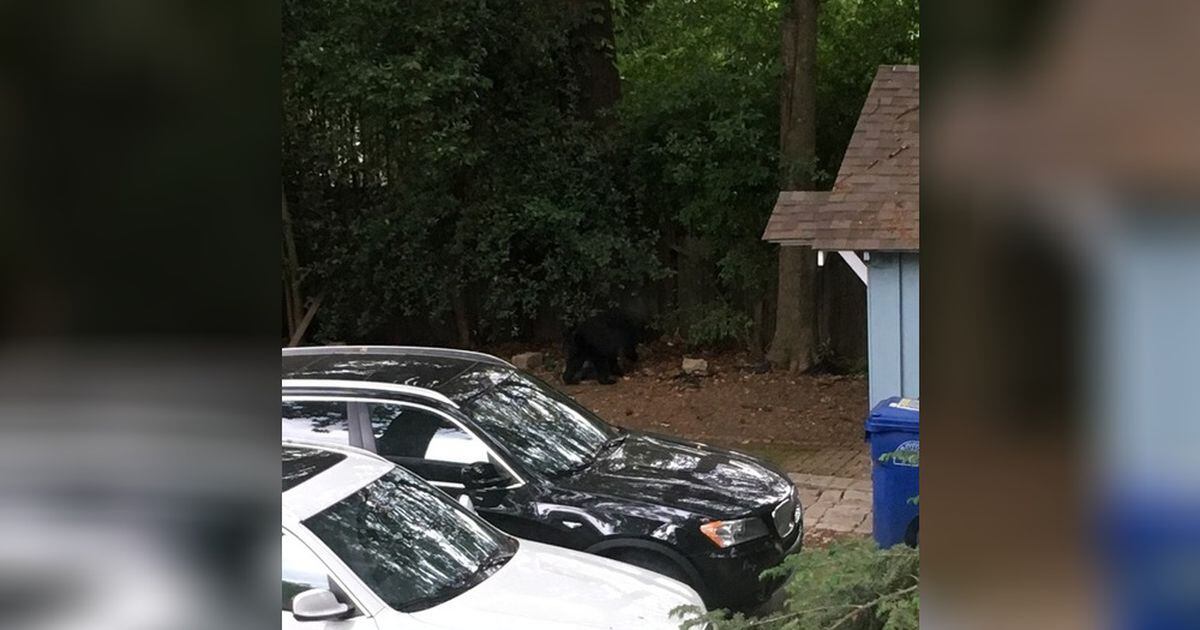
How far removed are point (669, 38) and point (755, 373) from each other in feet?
14.6

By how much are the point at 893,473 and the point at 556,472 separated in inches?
69.0

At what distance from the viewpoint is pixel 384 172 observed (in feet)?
42.0

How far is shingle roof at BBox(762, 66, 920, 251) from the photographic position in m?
7.73

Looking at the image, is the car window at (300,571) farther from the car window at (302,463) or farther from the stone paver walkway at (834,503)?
the stone paver walkway at (834,503)

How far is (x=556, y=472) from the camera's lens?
5.28 meters

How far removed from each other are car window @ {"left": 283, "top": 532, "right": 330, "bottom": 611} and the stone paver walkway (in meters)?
4.08

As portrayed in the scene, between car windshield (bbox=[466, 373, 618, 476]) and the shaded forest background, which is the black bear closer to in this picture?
the shaded forest background

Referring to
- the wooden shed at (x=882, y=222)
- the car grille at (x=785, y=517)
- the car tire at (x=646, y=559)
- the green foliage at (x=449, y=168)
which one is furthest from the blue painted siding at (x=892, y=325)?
the green foliage at (x=449, y=168)

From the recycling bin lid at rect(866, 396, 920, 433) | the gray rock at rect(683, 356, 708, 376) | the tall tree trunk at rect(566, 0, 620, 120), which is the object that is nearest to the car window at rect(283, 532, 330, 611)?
the recycling bin lid at rect(866, 396, 920, 433)

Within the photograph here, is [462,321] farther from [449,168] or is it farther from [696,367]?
[696,367]
